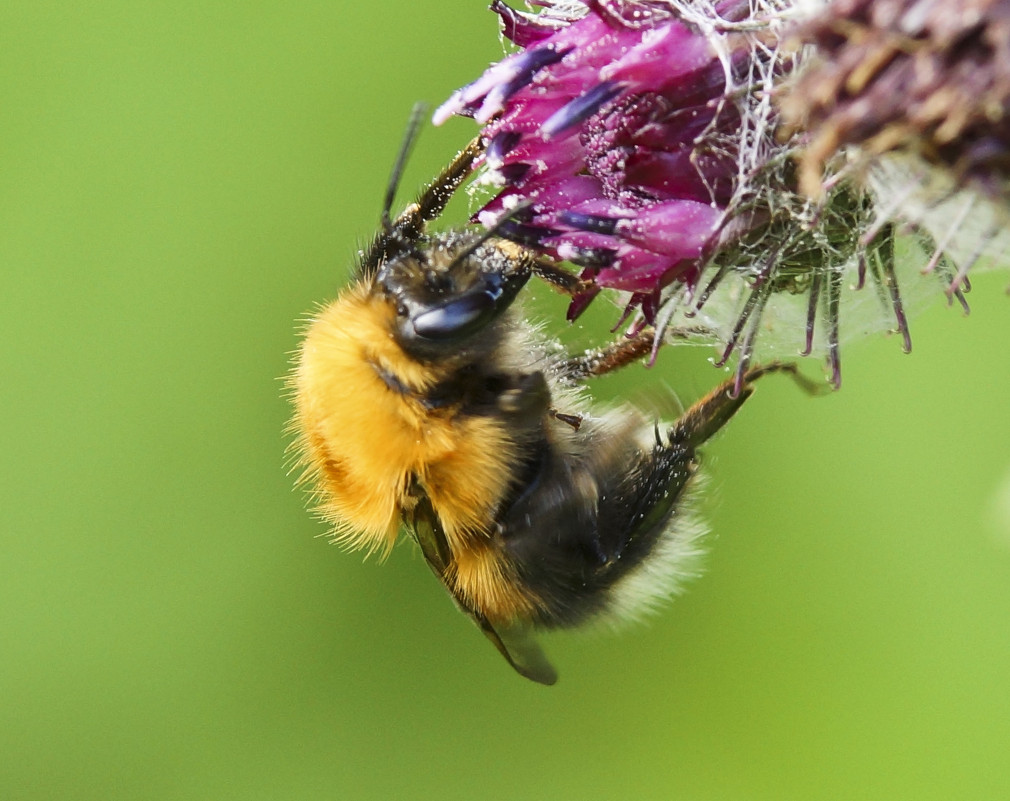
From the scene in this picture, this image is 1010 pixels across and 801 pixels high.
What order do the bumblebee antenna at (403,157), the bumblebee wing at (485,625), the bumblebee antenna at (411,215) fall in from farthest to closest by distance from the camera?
the bumblebee wing at (485,625) → the bumblebee antenna at (411,215) → the bumblebee antenna at (403,157)

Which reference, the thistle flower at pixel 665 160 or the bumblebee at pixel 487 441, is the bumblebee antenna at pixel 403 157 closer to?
the bumblebee at pixel 487 441

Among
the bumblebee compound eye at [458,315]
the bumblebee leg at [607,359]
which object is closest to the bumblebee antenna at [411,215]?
the bumblebee compound eye at [458,315]

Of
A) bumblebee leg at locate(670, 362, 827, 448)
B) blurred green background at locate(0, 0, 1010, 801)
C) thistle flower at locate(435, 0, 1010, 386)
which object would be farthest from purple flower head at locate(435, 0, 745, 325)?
blurred green background at locate(0, 0, 1010, 801)

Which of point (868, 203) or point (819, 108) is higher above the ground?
point (819, 108)

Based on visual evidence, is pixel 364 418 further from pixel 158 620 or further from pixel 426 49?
pixel 426 49

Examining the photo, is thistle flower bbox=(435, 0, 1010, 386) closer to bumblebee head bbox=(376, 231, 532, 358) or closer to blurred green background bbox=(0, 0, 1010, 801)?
bumblebee head bbox=(376, 231, 532, 358)

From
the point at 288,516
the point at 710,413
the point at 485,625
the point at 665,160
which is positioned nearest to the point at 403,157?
the point at 665,160

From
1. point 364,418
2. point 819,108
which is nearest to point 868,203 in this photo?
point 819,108
